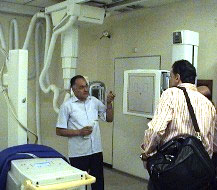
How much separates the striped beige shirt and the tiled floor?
2035mm

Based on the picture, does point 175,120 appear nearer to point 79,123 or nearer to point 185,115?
point 185,115

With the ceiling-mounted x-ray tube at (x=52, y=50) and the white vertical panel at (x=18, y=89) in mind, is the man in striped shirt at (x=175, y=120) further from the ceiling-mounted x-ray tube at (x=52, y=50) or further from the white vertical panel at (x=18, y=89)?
the ceiling-mounted x-ray tube at (x=52, y=50)

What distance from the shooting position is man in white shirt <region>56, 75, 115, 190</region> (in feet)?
9.17

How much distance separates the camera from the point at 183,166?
5.79ft

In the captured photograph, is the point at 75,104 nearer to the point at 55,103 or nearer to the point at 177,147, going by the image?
the point at 55,103

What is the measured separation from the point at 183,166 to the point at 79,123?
1.29 meters

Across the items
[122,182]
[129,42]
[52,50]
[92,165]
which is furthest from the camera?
[129,42]

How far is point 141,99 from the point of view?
294 cm

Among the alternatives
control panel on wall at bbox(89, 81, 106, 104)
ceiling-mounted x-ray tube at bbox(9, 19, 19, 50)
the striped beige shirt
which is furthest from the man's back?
ceiling-mounted x-ray tube at bbox(9, 19, 19, 50)

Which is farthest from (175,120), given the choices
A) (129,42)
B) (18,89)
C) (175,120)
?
(129,42)

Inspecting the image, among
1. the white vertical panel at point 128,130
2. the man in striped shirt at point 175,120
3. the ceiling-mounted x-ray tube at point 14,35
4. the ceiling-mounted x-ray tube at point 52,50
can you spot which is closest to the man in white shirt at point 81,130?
the ceiling-mounted x-ray tube at point 52,50

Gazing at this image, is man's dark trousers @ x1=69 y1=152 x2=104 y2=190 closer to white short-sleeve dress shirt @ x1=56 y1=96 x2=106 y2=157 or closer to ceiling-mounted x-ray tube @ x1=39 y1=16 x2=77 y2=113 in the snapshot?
white short-sleeve dress shirt @ x1=56 y1=96 x2=106 y2=157

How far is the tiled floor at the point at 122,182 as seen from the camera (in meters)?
3.82

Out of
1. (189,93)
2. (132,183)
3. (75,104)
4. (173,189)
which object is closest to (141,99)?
(75,104)
